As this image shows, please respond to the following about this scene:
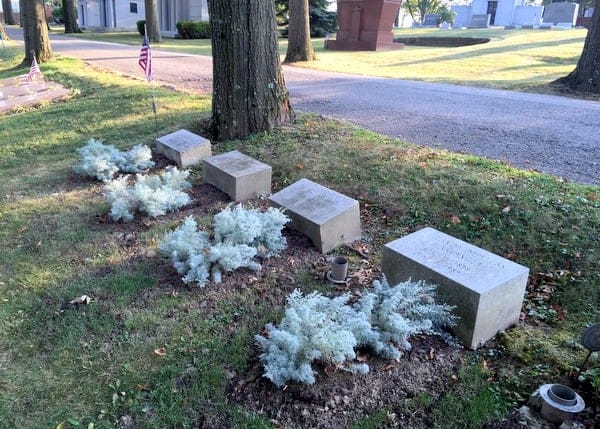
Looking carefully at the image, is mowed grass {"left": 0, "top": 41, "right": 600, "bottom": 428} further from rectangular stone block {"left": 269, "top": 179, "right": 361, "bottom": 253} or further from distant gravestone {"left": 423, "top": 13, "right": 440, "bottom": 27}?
distant gravestone {"left": 423, "top": 13, "right": 440, "bottom": 27}

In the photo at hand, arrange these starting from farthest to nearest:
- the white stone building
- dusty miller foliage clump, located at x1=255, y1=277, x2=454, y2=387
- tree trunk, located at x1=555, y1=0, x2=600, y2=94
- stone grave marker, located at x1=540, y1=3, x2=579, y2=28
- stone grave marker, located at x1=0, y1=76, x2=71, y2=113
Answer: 1. stone grave marker, located at x1=540, y1=3, x2=579, y2=28
2. the white stone building
3. tree trunk, located at x1=555, y1=0, x2=600, y2=94
4. stone grave marker, located at x1=0, y1=76, x2=71, y2=113
5. dusty miller foliage clump, located at x1=255, y1=277, x2=454, y2=387

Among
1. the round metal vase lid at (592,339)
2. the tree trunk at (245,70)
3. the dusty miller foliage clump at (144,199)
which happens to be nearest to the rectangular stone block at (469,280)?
the round metal vase lid at (592,339)

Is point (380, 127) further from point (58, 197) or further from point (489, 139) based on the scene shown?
point (58, 197)

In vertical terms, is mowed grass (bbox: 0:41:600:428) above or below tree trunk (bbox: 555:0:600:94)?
below

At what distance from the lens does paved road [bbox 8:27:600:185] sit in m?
6.22

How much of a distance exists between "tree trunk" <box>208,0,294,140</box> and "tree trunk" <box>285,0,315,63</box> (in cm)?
1114

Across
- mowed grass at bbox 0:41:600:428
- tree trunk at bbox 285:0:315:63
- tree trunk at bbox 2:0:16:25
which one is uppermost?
tree trunk at bbox 2:0:16:25

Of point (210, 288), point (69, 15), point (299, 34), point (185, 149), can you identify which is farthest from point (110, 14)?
point (210, 288)

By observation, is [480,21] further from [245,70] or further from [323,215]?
[323,215]

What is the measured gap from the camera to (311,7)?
33031mm

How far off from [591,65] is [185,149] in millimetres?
11220

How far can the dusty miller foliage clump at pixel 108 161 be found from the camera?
19.2 ft

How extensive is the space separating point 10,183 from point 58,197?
1.02 metres

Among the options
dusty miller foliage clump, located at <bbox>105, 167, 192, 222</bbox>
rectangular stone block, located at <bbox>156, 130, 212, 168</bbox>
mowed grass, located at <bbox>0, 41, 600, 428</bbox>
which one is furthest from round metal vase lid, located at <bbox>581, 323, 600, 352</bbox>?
rectangular stone block, located at <bbox>156, 130, 212, 168</bbox>
